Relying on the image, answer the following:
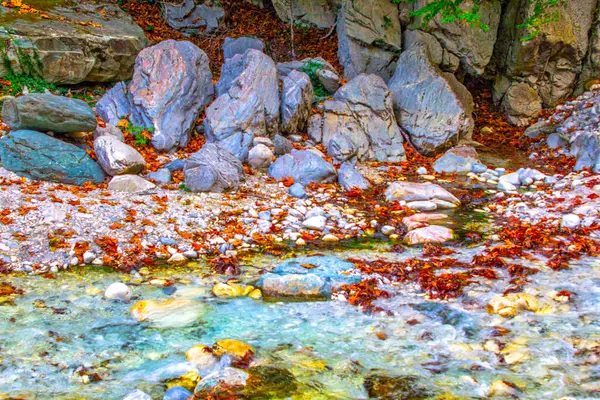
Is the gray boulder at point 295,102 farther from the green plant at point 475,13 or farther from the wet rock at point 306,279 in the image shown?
the wet rock at point 306,279

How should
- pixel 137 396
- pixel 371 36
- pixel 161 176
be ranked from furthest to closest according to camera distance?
pixel 371 36
pixel 161 176
pixel 137 396

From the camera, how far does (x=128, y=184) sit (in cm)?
782

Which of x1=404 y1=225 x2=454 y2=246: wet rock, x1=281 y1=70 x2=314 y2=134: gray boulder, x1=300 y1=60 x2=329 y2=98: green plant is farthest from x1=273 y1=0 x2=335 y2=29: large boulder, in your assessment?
x1=404 y1=225 x2=454 y2=246: wet rock

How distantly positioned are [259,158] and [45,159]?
11.7ft

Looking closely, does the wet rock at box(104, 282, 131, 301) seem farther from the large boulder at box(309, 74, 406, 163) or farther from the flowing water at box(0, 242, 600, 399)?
the large boulder at box(309, 74, 406, 163)

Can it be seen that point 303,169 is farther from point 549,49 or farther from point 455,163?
point 549,49

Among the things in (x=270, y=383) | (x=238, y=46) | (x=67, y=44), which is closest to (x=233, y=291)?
(x=270, y=383)

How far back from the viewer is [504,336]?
4.25 metres

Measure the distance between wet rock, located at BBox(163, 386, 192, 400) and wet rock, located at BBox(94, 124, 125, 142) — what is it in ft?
20.3

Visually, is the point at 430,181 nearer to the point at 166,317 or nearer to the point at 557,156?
the point at 557,156

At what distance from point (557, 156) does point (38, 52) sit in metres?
11.0

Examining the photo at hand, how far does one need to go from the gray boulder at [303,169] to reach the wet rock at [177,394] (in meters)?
5.77

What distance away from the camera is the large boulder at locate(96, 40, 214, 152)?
31.9 feet

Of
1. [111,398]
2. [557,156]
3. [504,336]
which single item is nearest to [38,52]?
[111,398]
